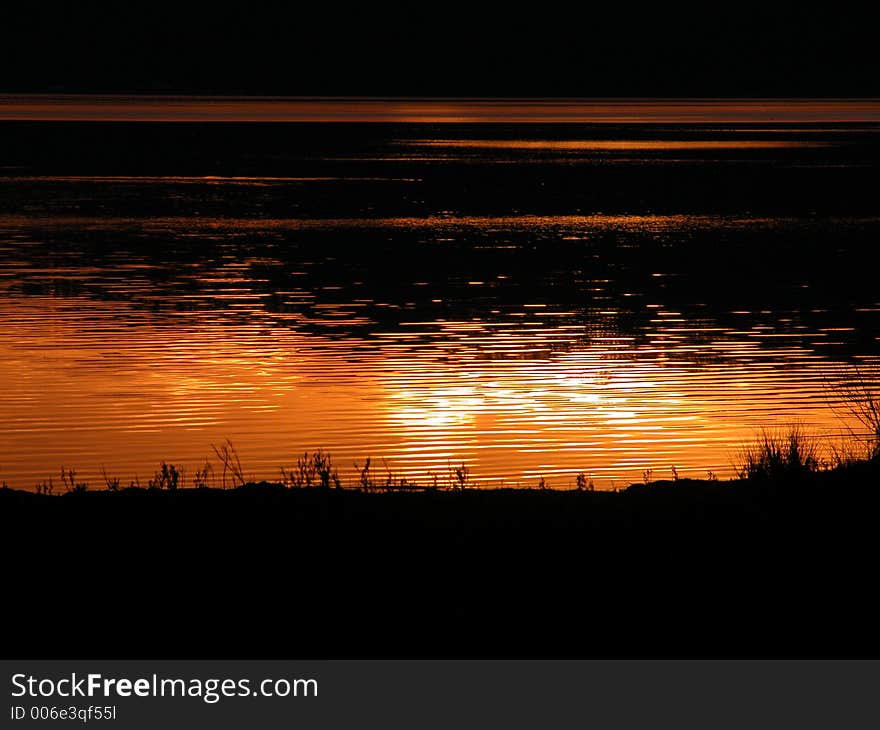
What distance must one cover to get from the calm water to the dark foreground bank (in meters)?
3.52

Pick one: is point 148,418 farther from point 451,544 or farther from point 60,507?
point 451,544

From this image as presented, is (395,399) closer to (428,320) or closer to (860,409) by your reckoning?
(860,409)

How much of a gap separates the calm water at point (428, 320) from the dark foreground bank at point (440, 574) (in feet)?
11.6

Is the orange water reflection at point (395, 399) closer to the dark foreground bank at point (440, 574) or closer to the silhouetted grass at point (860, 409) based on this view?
the silhouetted grass at point (860, 409)

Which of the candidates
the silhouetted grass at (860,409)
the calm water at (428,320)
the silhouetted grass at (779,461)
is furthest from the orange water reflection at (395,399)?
the silhouetted grass at (779,461)

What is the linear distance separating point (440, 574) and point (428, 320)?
1531cm

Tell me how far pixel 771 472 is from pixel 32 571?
4804 millimetres

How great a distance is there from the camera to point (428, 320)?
24.5 m

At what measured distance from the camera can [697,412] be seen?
676 inches

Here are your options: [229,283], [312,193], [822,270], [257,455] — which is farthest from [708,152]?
[257,455]

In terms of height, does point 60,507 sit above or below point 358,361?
below

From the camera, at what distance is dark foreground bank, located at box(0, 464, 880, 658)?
840 cm

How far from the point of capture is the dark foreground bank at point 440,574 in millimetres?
8398
